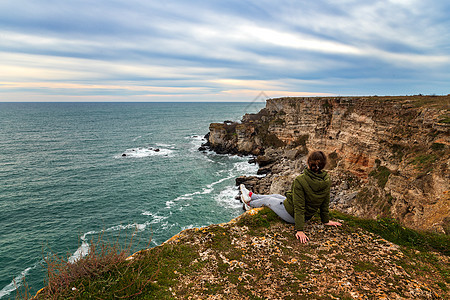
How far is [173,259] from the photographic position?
615cm

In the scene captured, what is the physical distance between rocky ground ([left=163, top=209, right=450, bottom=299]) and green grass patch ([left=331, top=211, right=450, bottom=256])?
0.34 m

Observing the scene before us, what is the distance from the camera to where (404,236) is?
23.8 feet

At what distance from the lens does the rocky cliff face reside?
18234mm

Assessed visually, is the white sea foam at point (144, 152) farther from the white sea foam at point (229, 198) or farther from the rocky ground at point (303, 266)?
the rocky ground at point (303, 266)

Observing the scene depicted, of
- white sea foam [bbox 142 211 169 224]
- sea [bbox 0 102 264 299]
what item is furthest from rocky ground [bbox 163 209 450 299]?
white sea foam [bbox 142 211 169 224]

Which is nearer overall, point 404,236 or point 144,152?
point 404,236

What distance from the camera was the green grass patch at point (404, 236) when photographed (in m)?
6.82

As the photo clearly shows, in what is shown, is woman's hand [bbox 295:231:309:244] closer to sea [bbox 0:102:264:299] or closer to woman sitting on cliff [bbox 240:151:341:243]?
woman sitting on cliff [bbox 240:151:341:243]

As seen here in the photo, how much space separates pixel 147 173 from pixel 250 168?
23.0 meters

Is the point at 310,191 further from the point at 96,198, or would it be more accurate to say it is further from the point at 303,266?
the point at 96,198

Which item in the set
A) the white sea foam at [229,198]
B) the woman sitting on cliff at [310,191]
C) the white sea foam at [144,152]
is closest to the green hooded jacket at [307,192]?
the woman sitting on cliff at [310,191]

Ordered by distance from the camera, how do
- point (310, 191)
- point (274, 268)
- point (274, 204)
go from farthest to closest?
point (274, 204) → point (310, 191) → point (274, 268)

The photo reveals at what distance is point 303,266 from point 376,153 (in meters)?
30.3

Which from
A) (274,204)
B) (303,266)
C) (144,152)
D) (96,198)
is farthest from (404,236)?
(144,152)
